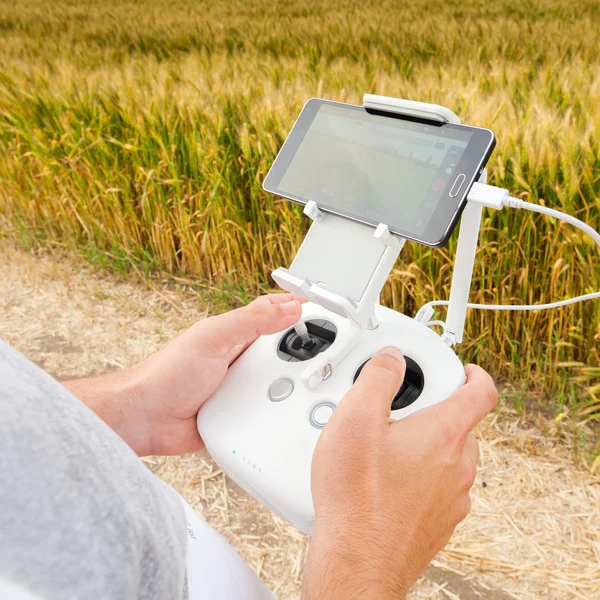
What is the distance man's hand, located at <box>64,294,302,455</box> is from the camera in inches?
33.9

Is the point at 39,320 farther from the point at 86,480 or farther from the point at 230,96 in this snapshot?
the point at 86,480

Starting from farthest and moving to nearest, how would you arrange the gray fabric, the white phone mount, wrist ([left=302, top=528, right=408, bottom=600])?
1. the white phone mount
2. wrist ([left=302, top=528, right=408, bottom=600])
3. the gray fabric

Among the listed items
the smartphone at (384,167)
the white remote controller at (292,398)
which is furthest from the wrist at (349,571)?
the smartphone at (384,167)

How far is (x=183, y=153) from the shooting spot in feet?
6.19

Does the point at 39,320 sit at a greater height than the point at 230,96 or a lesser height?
lesser

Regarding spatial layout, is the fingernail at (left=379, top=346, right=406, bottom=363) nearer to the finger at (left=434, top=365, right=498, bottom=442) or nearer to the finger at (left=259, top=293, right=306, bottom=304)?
the finger at (left=434, top=365, right=498, bottom=442)

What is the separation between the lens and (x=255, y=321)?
33.9 inches

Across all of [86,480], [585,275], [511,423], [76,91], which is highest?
[86,480]

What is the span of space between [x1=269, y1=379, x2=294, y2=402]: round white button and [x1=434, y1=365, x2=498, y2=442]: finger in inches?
9.4

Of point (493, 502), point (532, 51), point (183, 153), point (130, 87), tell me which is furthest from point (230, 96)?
point (532, 51)

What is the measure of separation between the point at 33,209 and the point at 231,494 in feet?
5.87

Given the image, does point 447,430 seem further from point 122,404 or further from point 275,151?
point 275,151

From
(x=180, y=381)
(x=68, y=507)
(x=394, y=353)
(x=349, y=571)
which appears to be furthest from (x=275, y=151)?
(x=68, y=507)

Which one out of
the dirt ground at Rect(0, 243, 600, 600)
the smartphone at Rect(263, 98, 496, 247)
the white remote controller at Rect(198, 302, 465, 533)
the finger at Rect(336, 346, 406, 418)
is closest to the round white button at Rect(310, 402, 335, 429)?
the white remote controller at Rect(198, 302, 465, 533)
